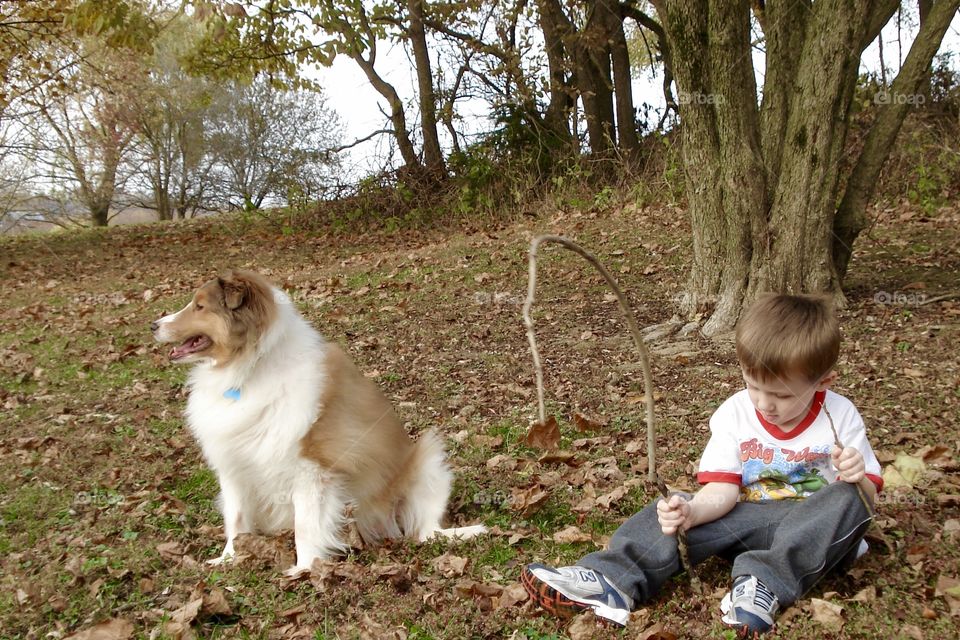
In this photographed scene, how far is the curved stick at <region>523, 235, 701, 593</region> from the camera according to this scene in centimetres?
198

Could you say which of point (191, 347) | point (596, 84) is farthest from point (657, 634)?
point (596, 84)

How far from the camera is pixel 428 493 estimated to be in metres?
4.16

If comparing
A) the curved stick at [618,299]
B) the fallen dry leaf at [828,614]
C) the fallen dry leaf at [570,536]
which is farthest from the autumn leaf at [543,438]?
the curved stick at [618,299]

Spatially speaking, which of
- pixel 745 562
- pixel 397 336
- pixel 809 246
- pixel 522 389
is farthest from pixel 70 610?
pixel 809 246

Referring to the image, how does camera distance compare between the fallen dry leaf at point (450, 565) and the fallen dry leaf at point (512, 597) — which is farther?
the fallen dry leaf at point (450, 565)

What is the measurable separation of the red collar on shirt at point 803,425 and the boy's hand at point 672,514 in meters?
0.48

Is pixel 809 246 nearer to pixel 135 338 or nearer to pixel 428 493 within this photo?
pixel 428 493

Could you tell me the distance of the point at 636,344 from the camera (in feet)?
7.69

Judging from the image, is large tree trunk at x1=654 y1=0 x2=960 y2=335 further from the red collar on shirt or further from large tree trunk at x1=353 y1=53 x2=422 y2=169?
large tree trunk at x1=353 y1=53 x2=422 y2=169

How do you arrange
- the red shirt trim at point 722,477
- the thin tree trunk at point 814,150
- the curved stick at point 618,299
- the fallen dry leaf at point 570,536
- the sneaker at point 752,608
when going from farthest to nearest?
the thin tree trunk at point 814,150, the fallen dry leaf at point 570,536, the red shirt trim at point 722,477, the sneaker at point 752,608, the curved stick at point 618,299

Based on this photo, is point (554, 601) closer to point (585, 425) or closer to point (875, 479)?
point (875, 479)

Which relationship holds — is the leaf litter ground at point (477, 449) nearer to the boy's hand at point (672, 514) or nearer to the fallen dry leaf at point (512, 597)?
the fallen dry leaf at point (512, 597)

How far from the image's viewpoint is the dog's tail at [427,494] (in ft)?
13.4

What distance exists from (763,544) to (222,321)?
2916 mm
